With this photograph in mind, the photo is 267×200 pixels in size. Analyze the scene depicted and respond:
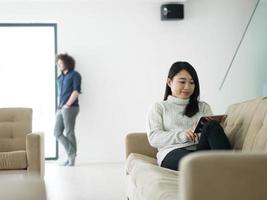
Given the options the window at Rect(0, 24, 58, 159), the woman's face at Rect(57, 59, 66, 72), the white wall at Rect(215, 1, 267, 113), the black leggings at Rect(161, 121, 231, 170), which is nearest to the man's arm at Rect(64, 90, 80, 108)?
the woman's face at Rect(57, 59, 66, 72)

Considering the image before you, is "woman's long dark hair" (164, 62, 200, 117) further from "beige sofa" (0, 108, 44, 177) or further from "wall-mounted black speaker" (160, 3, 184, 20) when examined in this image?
"wall-mounted black speaker" (160, 3, 184, 20)

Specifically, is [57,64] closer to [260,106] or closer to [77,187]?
[77,187]

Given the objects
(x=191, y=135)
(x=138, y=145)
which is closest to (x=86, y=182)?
(x=138, y=145)

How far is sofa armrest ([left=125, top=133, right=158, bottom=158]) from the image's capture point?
3.27 m

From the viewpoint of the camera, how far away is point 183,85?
3.08 metres

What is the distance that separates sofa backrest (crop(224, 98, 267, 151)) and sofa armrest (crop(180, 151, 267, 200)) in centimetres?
67

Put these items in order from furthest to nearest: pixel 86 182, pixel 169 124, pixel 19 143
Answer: pixel 86 182, pixel 19 143, pixel 169 124

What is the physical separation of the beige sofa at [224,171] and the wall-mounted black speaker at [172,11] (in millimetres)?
3825

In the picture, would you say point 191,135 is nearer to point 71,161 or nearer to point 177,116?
point 177,116

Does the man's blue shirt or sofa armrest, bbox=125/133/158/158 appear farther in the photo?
the man's blue shirt

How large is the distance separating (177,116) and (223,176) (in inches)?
57.3

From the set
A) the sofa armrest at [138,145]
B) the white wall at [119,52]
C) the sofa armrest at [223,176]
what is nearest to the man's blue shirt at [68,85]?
the white wall at [119,52]

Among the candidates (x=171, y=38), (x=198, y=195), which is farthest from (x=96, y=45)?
(x=198, y=195)

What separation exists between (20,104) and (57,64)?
0.81m
